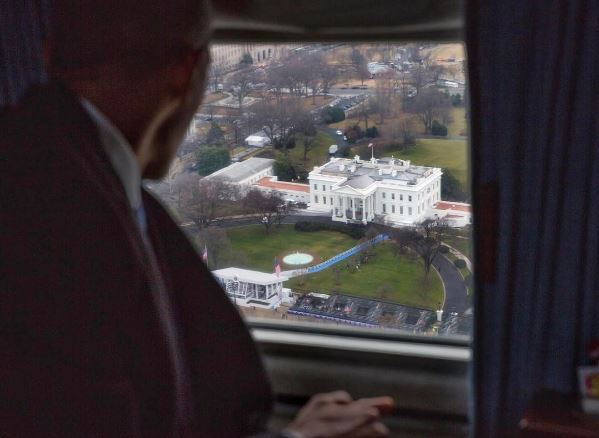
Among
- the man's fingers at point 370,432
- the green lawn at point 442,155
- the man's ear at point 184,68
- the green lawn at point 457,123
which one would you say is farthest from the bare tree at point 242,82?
the man's fingers at point 370,432

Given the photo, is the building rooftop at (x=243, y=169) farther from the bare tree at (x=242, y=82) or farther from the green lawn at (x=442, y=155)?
the green lawn at (x=442, y=155)

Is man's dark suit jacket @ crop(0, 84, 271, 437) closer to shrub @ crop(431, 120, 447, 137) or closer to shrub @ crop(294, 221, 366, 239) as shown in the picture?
shrub @ crop(294, 221, 366, 239)

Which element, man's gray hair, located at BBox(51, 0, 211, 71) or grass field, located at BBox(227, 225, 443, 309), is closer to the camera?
man's gray hair, located at BBox(51, 0, 211, 71)

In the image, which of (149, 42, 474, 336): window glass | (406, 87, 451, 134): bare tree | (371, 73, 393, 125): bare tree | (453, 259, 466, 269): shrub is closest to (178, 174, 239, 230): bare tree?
(149, 42, 474, 336): window glass

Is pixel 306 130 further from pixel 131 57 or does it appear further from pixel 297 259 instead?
pixel 131 57

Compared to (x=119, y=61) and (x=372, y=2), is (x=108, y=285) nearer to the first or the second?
(x=119, y=61)

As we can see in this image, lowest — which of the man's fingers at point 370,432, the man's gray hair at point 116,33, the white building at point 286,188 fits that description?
the man's fingers at point 370,432
